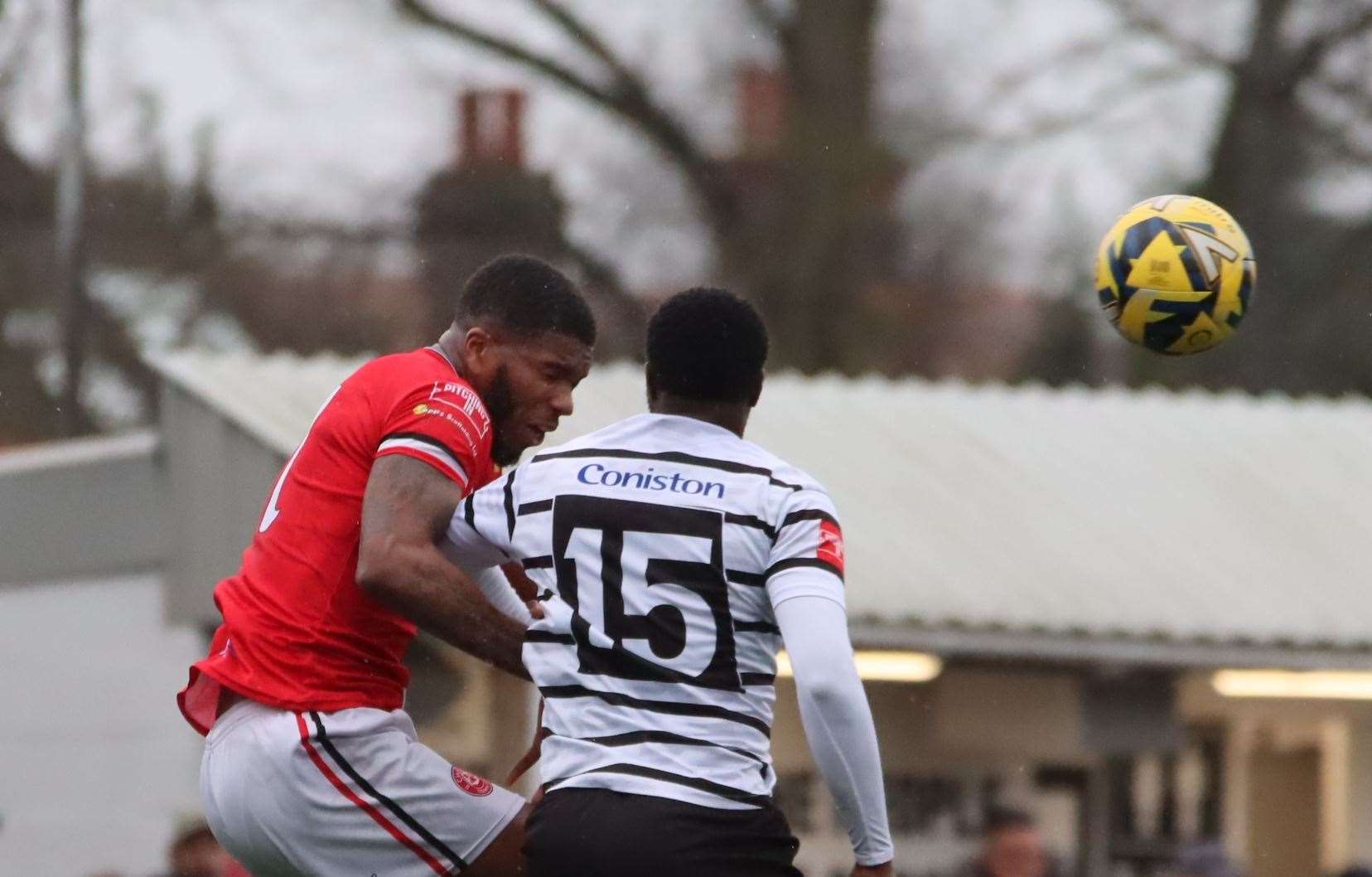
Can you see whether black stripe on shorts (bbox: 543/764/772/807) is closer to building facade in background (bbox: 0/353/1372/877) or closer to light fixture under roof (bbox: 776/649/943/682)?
building facade in background (bbox: 0/353/1372/877)

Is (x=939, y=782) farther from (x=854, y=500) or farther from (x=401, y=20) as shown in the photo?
(x=401, y=20)

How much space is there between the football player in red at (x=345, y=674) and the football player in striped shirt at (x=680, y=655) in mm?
329

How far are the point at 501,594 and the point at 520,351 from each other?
551 mm

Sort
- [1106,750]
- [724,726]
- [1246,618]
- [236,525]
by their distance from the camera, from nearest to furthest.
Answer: [724,726] → [236,525] → [1246,618] → [1106,750]

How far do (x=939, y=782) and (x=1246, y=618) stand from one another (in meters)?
2.28

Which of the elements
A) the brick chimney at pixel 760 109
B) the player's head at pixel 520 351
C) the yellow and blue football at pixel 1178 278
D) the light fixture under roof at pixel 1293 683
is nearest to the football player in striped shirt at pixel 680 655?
the player's head at pixel 520 351

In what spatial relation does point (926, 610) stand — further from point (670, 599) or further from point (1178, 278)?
point (670, 599)

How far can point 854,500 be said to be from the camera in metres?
11.8

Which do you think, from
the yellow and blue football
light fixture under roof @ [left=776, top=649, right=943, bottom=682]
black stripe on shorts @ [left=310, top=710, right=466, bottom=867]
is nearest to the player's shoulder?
black stripe on shorts @ [left=310, top=710, right=466, bottom=867]

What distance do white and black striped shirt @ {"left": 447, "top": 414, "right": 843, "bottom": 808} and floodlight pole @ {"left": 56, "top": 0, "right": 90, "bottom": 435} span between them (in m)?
19.2

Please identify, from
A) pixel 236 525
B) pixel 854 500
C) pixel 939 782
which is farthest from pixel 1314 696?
pixel 236 525

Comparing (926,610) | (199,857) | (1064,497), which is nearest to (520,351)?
(199,857)

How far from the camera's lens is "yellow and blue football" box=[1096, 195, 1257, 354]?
6.06 metres

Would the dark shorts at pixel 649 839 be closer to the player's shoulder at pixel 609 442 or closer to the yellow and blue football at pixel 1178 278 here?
the player's shoulder at pixel 609 442
